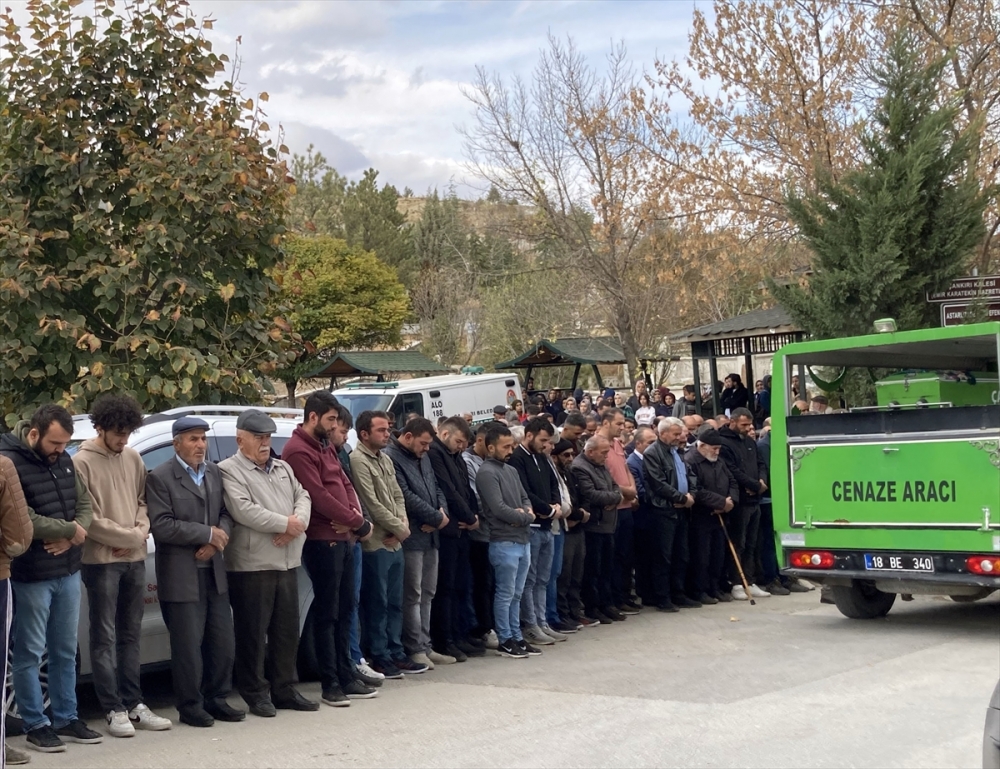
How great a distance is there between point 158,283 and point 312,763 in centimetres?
603

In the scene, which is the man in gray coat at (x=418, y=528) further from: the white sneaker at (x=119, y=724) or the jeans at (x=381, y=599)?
the white sneaker at (x=119, y=724)

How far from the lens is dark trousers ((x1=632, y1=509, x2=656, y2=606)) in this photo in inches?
521

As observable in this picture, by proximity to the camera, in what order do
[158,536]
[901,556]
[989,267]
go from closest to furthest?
1. [158,536]
2. [901,556]
3. [989,267]

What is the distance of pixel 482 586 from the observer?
1096 centimetres

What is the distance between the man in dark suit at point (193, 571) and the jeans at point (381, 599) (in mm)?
1596

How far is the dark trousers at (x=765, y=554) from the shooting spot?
14.7 m

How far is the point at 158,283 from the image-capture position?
11.6m

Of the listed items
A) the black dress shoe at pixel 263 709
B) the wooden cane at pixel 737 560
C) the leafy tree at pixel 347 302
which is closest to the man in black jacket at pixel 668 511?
the wooden cane at pixel 737 560

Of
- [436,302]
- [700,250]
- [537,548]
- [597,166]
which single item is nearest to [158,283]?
[537,548]

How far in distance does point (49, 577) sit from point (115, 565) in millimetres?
531

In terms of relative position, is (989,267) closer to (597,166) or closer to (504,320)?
(597,166)

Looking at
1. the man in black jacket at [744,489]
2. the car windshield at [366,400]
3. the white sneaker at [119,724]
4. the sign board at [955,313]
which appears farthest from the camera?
the car windshield at [366,400]

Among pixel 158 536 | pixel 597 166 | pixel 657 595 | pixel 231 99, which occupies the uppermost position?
pixel 597 166

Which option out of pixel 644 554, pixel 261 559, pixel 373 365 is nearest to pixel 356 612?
pixel 261 559
